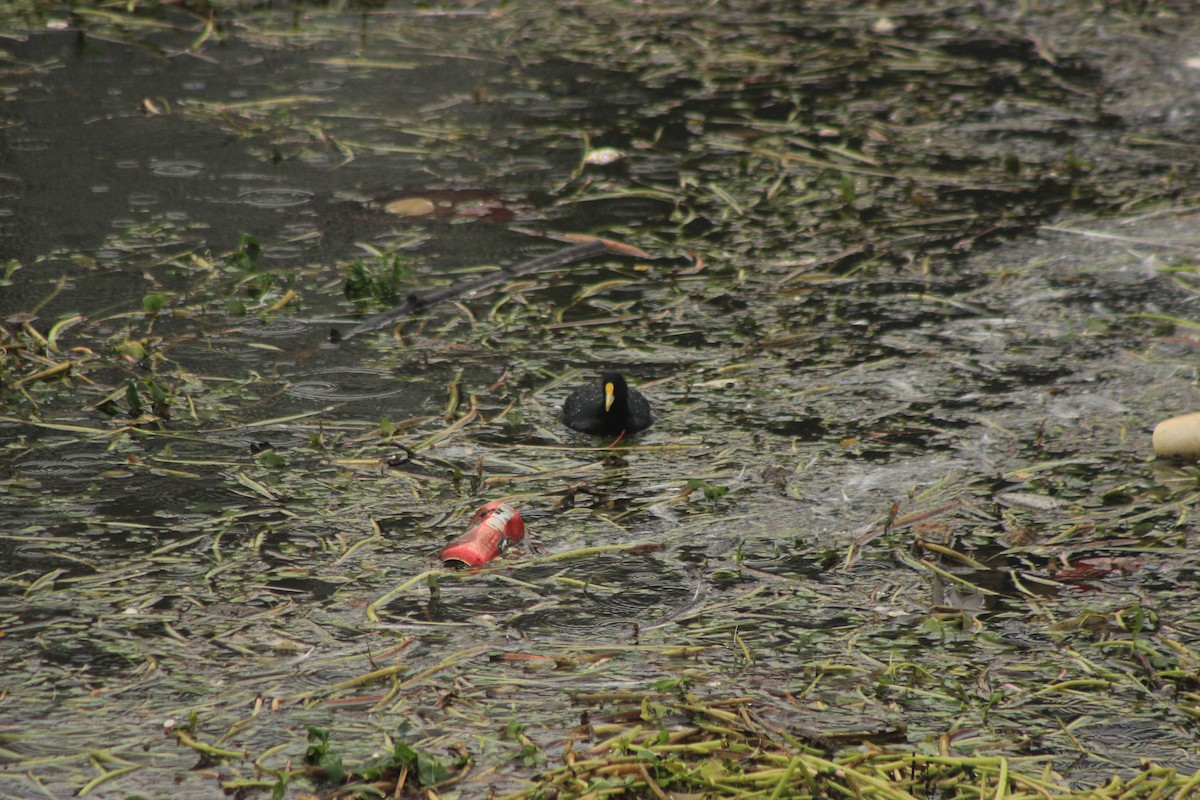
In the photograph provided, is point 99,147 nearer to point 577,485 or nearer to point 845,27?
point 577,485

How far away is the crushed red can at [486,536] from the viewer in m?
3.30

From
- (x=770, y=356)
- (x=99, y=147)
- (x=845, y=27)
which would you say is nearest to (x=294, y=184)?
(x=99, y=147)

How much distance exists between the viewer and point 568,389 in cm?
431

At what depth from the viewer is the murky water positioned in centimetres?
288

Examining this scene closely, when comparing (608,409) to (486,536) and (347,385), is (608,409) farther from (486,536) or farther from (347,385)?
(347,385)

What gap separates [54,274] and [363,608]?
2.48 m

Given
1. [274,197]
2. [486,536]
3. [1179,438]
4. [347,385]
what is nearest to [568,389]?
[347,385]

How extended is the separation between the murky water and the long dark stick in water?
2.4 inches

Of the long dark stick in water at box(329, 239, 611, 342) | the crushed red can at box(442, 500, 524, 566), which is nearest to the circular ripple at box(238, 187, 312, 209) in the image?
the long dark stick in water at box(329, 239, 611, 342)

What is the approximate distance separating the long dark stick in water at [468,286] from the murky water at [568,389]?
0.06 metres

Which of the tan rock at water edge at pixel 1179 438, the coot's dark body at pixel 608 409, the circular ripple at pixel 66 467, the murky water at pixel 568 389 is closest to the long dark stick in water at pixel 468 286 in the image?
the murky water at pixel 568 389

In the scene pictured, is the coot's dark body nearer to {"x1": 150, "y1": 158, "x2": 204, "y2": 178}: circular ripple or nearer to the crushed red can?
the crushed red can

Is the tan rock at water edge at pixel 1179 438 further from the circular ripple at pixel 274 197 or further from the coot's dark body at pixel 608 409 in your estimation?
the circular ripple at pixel 274 197

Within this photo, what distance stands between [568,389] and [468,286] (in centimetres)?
83
